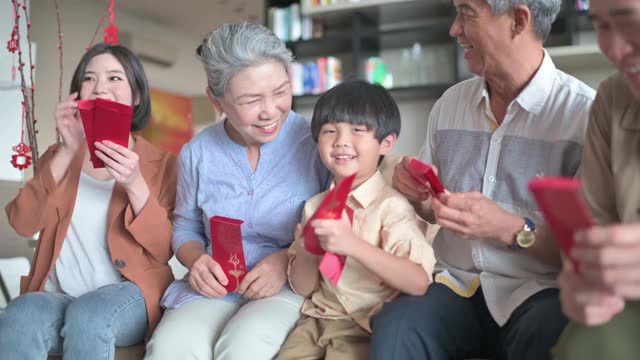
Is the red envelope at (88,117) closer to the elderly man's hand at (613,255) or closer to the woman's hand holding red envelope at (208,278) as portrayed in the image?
the woman's hand holding red envelope at (208,278)

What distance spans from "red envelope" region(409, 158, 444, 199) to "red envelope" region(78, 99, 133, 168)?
0.71 meters

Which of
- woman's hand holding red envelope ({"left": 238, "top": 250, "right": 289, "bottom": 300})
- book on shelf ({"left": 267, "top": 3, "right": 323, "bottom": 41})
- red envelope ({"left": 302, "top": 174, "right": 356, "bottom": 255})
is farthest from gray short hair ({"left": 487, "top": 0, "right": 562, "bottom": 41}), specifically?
book on shelf ({"left": 267, "top": 3, "right": 323, "bottom": 41})

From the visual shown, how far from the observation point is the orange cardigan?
1.68 metres

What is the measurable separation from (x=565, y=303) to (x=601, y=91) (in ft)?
1.54

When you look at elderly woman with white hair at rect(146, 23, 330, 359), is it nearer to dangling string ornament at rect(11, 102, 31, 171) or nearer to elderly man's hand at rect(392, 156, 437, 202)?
elderly man's hand at rect(392, 156, 437, 202)

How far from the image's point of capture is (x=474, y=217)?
4.10ft

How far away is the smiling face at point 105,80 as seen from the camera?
5.90 feet

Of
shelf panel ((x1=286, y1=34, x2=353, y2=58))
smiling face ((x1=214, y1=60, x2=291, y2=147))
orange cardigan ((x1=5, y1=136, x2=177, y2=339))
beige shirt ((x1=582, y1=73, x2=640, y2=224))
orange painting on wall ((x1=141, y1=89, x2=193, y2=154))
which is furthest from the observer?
orange painting on wall ((x1=141, y1=89, x2=193, y2=154))

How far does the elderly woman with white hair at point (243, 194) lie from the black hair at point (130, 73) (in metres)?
0.29

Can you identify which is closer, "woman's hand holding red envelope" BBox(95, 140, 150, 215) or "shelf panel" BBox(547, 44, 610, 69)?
"woman's hand holding red envelope" BBox(95, 140, 150, 215)

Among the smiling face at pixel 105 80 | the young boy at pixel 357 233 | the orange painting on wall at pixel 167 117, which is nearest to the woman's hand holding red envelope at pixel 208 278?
the young boy at pixel 357 233

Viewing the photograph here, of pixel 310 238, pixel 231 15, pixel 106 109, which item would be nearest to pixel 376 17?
pixel 231 15

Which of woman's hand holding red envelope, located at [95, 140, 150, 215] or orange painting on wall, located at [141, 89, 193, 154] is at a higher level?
woman's hand holding red envelope, located at [95, 140, 150, 215]

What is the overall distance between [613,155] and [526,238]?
0.26 metres
